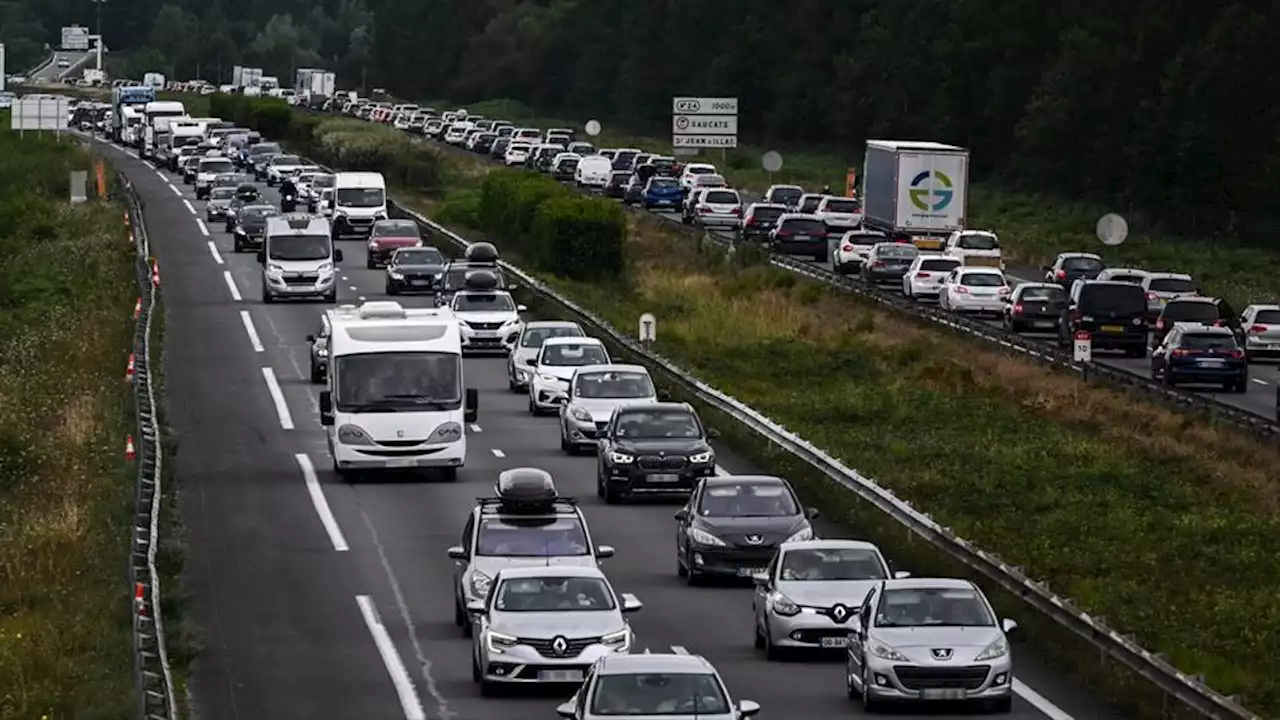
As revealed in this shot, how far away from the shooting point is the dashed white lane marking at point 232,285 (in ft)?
229

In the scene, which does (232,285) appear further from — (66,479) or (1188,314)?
(66,479)

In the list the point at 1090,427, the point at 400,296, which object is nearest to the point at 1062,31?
the point at 400,296

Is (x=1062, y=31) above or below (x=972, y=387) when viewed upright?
above

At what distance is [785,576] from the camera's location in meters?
26.6

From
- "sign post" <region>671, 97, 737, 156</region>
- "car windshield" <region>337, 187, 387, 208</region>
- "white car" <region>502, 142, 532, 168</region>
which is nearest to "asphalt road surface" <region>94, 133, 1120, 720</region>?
"car windshield" <region>337, 187, 387, 208</region>

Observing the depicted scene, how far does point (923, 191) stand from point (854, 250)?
12.2ft

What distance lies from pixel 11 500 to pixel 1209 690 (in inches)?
860

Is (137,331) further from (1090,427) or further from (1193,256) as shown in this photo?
(1193,256)

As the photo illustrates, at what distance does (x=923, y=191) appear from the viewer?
81625 millimetres

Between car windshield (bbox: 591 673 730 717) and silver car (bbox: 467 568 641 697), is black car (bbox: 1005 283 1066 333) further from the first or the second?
car windshield (bbox: 591 673 730 717)

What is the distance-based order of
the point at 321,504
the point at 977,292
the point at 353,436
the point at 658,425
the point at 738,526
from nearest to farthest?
1. the point at 738,526
2. the point at 321,504
3. the point at 658,425
4. the point at 353,436
5. the point at 977,292

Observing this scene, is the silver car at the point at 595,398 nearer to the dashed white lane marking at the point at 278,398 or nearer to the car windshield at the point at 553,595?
the dashed white lane marking at the point at 278,398

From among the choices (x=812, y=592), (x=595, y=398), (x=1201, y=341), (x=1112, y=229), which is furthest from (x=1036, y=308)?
(x=812, y=592)

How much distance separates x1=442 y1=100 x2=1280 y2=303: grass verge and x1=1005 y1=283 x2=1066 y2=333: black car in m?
9.85
